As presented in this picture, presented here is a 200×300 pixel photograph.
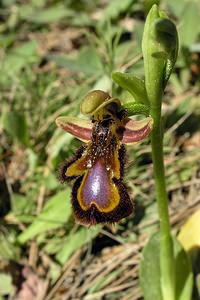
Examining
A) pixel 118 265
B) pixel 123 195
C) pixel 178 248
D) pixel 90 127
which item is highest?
pixel 90 127

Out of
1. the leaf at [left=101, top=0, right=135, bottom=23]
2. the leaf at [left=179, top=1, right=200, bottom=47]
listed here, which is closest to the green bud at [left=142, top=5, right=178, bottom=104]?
the leaf at [left=179, top=1, right=200, bottom=47]

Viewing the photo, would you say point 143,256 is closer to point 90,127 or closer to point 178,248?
point 178,248

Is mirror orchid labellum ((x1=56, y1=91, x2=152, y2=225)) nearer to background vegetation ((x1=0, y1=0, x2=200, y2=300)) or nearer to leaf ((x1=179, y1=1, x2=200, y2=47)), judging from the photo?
background vegetation ((x1=0, y1=0, x2=200, y2=300))

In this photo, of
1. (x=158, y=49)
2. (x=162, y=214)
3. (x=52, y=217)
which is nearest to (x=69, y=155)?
(x=52, y=217)

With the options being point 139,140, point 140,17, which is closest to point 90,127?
point 139,140

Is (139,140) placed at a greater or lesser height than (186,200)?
greater

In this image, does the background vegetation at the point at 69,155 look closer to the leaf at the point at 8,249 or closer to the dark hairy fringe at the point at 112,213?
the leaf at the point at 8,249

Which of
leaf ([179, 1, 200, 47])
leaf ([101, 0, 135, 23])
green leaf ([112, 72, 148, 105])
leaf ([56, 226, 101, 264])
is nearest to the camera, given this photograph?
green leaf ([112, 72, 148, 105])
